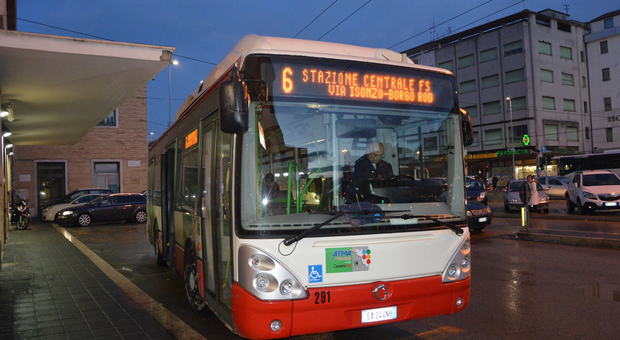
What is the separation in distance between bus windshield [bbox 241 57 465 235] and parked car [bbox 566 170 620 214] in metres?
17.1

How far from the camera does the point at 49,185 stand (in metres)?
30.3

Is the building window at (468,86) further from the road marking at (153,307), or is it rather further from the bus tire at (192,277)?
the bus tire at (192,277)

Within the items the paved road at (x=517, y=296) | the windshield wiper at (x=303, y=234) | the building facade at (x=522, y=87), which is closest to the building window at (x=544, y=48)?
the building facade at (x=522, y=87)

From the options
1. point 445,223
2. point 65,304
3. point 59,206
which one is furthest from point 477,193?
point 59,206

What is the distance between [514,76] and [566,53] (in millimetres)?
7266

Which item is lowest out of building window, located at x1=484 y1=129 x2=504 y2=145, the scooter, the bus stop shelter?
the scooter

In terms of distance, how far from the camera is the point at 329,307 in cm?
437

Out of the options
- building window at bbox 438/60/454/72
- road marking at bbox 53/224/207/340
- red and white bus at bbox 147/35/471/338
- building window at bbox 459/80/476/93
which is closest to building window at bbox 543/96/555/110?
building window at bbox 459/80/476/93

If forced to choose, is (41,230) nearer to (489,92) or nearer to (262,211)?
(262,211)

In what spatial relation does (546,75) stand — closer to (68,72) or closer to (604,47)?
(604,47)

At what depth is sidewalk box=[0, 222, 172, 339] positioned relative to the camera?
233 inches

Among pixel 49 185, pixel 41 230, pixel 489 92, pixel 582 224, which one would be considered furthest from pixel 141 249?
pixel 489 92

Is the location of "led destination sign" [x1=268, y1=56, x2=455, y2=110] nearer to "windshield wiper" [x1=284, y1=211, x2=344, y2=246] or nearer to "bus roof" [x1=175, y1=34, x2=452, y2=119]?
"bus roof" [x1=175, y1=34, x2=452, y2=119]

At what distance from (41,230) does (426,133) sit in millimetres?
19943
